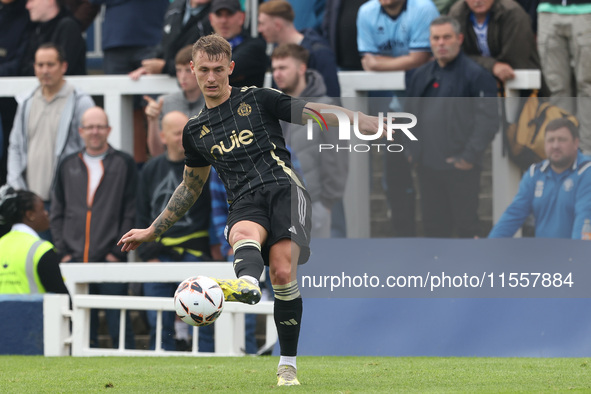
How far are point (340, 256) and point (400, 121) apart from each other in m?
1.35

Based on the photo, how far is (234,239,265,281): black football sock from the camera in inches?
244

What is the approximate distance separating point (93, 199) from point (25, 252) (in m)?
1.38

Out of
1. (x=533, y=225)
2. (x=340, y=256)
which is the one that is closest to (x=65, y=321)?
(x=340, y=256)

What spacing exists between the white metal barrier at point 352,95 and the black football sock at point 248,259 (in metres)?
3.40

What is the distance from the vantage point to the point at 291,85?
34.8 ft

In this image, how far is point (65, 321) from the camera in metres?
10.4

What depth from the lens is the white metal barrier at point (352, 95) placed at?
9.55m

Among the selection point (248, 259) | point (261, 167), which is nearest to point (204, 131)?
point (261, 167)

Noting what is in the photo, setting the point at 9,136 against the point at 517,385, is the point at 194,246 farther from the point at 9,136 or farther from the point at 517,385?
the point at 517,385

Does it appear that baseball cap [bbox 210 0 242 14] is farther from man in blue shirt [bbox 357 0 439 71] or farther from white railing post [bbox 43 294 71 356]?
white railing post [bbox 43 294 71 356]

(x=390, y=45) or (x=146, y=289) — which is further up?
(x=390, y=45)

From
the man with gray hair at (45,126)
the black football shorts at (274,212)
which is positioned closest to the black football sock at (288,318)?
the black football shorts at (274,212)

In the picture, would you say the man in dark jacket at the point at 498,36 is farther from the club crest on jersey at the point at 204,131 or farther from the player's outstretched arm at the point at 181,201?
the club crest on jersey at the point at 204,131

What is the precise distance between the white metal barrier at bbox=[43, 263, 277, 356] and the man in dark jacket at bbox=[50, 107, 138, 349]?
20.8 inches
